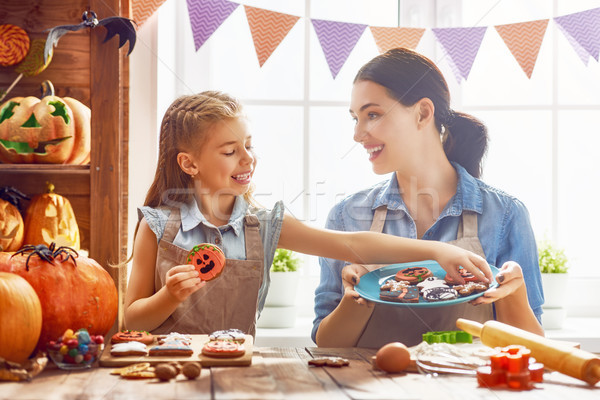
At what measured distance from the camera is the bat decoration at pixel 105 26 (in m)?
1.56

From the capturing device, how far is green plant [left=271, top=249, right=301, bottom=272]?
2.01 metres

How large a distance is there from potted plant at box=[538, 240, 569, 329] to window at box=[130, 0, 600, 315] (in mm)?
141

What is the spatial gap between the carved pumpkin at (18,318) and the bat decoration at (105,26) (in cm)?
70

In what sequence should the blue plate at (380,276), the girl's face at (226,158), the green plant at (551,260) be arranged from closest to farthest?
1. the blue plate at (380,276)
2. the girl's face at (226,158)
3. the green plant at (551,260)

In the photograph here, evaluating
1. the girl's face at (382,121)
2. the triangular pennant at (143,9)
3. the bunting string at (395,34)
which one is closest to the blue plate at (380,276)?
the girl's face at (382,121)

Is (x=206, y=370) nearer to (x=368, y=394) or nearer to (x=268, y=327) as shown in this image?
(x=368, y=394)

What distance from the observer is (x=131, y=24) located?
1586mm

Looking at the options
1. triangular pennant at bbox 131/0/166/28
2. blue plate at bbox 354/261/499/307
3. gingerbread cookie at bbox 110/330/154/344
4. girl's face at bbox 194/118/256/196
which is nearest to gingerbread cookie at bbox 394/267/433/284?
blue plate at bbox 354/261/499/307

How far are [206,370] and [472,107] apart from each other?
149 centimetres

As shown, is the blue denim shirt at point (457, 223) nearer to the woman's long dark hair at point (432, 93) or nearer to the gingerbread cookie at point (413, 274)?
the woman's long dark hair at point (432, 93)

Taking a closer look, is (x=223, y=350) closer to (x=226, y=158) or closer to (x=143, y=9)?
(x=226, y=158)

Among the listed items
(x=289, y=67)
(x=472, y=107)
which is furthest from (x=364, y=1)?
(x=472, y=107)

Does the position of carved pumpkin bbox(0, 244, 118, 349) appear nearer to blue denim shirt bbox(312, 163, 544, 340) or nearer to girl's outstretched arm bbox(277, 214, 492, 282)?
girl's outstretched arm bbox(277, 214, 492, 282)

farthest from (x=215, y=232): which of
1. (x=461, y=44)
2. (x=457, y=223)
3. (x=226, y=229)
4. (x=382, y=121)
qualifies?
(x=461, y=44)
